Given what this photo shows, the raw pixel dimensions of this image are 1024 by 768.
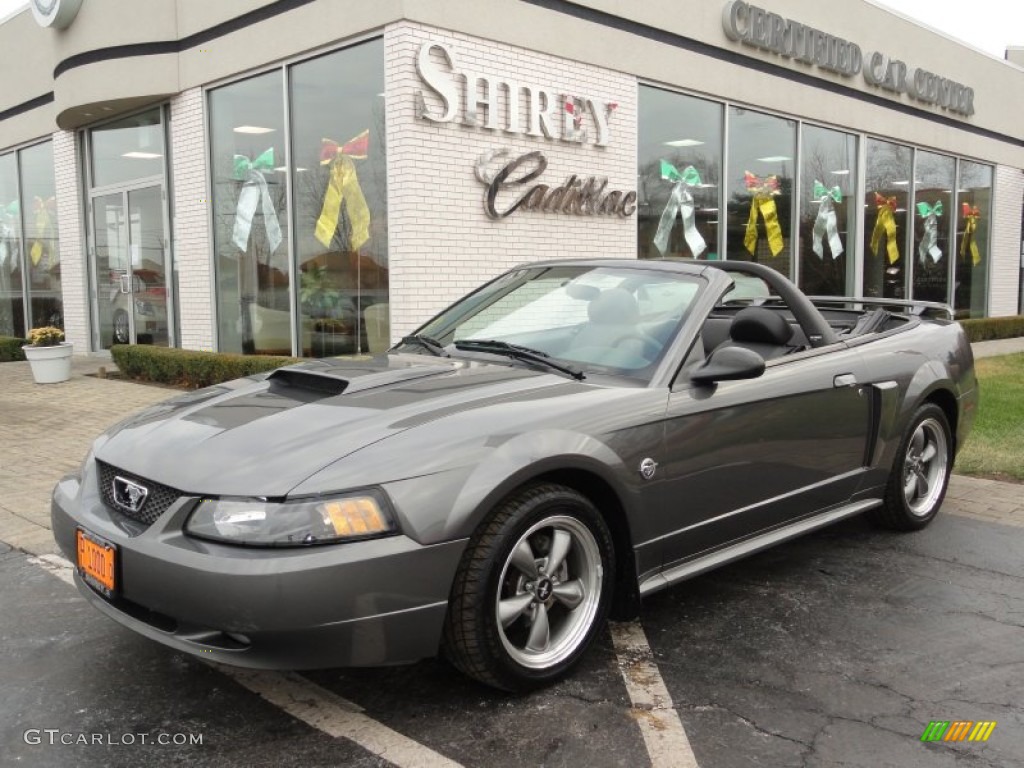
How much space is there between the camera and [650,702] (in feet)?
9.66

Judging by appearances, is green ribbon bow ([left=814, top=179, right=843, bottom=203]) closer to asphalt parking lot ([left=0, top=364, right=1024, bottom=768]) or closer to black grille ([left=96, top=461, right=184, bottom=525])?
asphalt parking lot ([left=0, top=364, right=1024, bottom=768])

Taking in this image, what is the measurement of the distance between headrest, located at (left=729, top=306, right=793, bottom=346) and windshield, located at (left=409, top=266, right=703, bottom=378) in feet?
0.89

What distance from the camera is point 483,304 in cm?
439

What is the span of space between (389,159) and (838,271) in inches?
365

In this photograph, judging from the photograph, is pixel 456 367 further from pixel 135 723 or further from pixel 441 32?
pixel 441 32

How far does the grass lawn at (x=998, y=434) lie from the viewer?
6344 mm

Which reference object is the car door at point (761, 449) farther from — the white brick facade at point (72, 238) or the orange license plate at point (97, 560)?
the white brick facade at point (72, 238)

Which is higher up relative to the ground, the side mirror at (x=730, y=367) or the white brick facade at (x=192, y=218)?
the white brick facade at (x=192, y=218)

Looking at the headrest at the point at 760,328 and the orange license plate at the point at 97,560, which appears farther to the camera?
the headrest at the point at 760,328

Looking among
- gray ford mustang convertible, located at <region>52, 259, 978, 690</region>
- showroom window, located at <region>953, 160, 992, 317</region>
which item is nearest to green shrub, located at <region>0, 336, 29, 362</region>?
gray ford mustang convertible, located at <region>52, 259, 978, 690</region>

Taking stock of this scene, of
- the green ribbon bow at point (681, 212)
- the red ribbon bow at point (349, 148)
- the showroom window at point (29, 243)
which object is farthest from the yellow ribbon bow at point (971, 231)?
the showroom window at point (29, 243)

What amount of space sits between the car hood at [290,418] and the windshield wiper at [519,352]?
0.10m

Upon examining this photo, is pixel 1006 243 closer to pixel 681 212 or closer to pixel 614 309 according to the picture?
pixel 681 212

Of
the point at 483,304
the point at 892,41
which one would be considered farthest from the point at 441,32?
the point at 892,41
